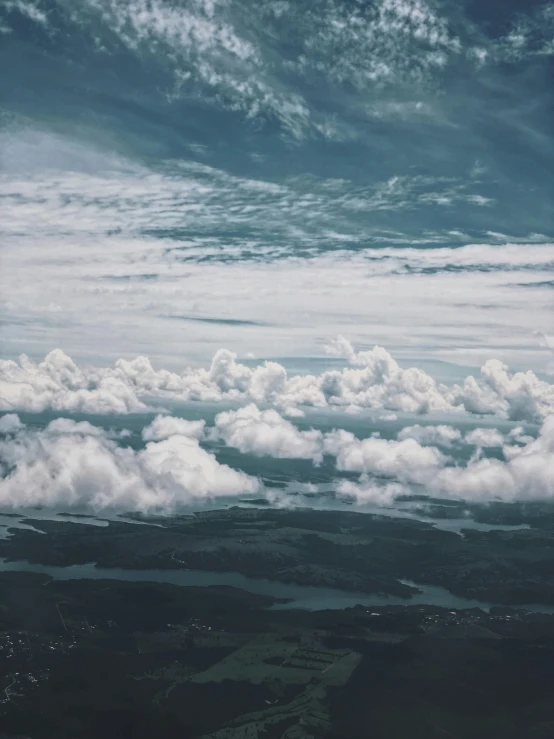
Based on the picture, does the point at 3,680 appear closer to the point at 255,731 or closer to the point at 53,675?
the point at 53,675

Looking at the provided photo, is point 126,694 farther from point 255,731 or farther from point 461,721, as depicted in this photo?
point 461,721

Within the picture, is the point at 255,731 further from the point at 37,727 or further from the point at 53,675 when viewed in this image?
the point at 53,675

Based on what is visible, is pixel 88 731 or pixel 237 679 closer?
pixel 88 731

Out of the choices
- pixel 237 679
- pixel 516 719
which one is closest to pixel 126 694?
pixel 237 679

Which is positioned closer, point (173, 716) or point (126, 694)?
point (173, 716)

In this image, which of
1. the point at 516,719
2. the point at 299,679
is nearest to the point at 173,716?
the point at 299,679

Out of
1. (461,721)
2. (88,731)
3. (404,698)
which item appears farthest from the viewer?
(404,698)

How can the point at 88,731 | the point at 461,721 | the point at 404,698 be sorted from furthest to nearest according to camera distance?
1. the point at 404,698
2. the point at 461,721
3. the point at 88,731

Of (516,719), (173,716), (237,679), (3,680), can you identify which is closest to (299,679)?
(237,679)
